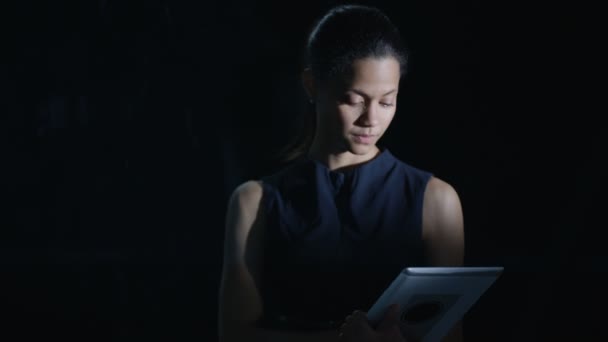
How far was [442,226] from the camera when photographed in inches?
58.8

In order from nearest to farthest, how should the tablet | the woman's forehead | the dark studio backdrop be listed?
the tablet
the woman's forehead
the dark studio backdrop

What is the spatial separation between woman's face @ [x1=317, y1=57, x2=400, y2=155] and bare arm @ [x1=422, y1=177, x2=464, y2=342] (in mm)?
169

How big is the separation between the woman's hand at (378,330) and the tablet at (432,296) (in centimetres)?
1

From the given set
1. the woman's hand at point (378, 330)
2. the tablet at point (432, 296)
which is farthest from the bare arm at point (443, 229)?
the woman's hand at point (378, 330)

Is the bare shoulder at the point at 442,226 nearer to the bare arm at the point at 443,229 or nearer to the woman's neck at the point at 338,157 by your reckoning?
the bare arm at the point at 443,229

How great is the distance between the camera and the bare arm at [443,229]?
4.89ft

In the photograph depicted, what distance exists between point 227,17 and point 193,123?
12.0 inches

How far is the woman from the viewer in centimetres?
148

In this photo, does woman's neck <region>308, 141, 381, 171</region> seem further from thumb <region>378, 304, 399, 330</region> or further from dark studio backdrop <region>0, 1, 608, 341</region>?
dark studio backdrop <region>0, 1, 608, 341</region>

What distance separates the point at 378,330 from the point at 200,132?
931 mm

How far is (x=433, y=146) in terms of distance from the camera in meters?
2.04

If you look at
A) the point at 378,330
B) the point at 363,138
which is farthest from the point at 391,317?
the point at 363,138

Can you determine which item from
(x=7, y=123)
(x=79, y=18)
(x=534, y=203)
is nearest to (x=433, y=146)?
(x=534, y=203)

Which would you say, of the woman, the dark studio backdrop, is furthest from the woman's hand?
the dark studio backdrop
